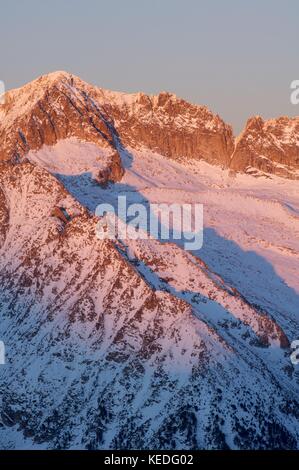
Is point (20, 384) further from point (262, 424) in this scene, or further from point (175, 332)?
point (262, 424)

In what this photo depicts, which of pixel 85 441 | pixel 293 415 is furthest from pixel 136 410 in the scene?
pixel 293 415

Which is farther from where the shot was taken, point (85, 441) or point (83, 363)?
point (83, 363)

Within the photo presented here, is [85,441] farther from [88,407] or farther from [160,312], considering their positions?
[160,312]
